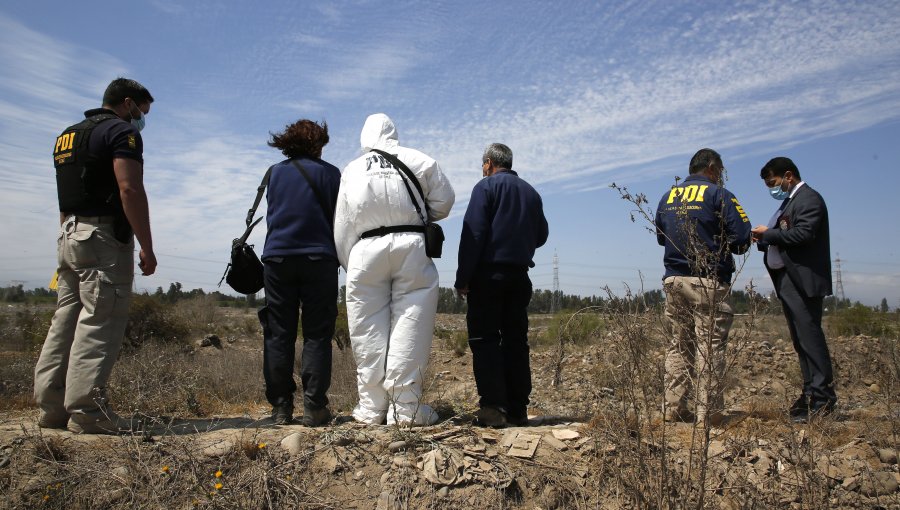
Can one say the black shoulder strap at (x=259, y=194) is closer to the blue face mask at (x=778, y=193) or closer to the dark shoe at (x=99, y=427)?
the dark shoe at (x=99, y=427)

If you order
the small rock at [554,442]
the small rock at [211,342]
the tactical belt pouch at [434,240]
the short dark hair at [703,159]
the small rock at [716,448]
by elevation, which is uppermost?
the short dark hair at [703,159]

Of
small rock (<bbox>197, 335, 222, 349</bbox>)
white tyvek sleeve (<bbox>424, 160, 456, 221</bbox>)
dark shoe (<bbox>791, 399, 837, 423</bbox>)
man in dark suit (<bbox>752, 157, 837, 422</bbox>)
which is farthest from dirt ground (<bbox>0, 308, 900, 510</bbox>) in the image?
small rock (<bbox>197, 335, 222, 349</bbox>)

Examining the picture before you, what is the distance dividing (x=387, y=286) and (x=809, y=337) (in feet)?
11.1

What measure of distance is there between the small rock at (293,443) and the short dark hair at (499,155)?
2453mm

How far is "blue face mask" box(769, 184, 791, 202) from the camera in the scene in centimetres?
519

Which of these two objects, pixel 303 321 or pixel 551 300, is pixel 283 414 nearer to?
pixel 303 321

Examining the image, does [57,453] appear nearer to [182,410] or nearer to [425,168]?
[182,410]

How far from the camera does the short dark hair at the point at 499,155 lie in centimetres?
468

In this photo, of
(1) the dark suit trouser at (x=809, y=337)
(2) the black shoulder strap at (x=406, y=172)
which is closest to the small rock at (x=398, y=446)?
(2) the black shoulder strap at (x=406, y=172)

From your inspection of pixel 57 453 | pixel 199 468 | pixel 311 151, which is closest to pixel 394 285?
pixel 311 151

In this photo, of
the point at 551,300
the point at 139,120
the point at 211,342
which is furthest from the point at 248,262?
the point at 551,300

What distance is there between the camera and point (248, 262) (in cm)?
438

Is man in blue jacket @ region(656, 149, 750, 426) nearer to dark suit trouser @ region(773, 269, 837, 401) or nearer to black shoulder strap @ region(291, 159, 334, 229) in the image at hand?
dark suit trouser @ region(773, 269, 837, 401)

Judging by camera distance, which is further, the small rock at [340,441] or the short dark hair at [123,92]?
the short dark hair at [123,92]
